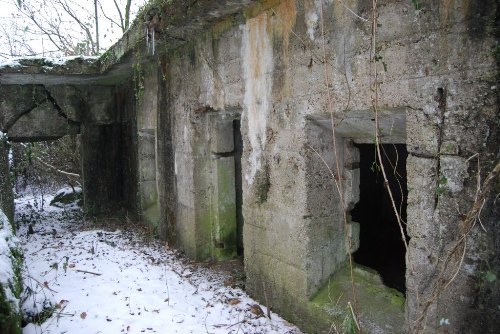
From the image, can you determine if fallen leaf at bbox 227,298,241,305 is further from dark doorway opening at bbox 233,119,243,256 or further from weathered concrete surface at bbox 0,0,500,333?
dark doorway opening at bbox 233,119,243,256

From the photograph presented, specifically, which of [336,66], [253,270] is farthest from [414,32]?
[253,270]

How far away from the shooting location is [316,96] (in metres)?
3.17

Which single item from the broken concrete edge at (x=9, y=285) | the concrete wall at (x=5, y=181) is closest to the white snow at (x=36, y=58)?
the concrete wall at (x=5, y=181)

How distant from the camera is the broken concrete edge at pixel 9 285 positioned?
268 centimetres

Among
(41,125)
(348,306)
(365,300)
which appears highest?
(41,125)

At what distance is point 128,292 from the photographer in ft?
14.6

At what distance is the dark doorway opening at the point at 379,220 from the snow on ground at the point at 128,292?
5.00ft

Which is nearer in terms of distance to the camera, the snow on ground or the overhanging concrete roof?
the snow on ground

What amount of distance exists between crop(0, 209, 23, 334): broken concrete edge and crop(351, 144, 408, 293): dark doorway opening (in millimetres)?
3187

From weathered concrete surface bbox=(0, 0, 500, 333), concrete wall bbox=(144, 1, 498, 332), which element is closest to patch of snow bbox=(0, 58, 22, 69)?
weathered concrete surface bbox=(0, 0, 500, 333)

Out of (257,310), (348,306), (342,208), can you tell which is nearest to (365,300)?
(348,306)

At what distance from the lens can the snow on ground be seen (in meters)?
3.66

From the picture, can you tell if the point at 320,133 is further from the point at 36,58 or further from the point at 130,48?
the point at 36,58

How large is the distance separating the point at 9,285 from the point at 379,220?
4.71 metres
